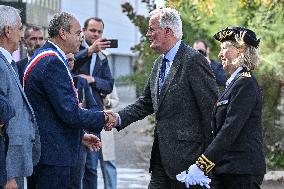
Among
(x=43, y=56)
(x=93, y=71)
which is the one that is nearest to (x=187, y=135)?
(x=43, y=56)

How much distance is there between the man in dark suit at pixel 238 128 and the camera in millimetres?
5793

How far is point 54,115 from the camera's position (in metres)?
6.06

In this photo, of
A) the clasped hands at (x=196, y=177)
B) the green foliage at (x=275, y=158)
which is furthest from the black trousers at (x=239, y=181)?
the green foliage at (x=275, y=158)

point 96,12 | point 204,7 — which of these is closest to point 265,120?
point 204,7

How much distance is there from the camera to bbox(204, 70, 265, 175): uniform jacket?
19.0 ft

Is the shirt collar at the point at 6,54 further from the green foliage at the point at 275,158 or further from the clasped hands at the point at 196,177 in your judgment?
the green foliage at the point at 275,158

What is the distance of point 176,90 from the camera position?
6.55m

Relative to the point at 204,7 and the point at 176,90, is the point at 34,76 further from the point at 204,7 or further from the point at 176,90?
the point at 204,7

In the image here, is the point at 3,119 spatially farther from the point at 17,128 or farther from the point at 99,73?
the point at 99,73

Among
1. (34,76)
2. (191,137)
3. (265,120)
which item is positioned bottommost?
(265,120)

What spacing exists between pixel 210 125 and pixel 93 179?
2.75 m

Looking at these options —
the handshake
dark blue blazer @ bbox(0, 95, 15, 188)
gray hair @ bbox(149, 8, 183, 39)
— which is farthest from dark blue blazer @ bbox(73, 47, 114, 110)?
dark blue blazer @ bbox(0, 95, 15, 188)

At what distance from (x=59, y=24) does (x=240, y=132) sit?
161 centimetres

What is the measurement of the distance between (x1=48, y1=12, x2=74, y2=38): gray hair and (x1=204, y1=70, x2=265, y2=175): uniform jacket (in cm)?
134
